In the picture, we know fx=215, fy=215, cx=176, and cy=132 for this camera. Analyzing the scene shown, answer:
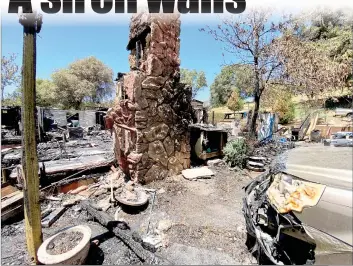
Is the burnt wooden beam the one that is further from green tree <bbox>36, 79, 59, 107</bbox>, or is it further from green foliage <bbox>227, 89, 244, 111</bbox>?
green tree <bbox>36, 79, 59, 107</bbox>

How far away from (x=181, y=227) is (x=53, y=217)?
292cm

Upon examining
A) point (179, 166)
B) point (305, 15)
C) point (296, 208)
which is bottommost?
point (179, 166)

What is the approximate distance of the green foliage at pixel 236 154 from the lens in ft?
25.8

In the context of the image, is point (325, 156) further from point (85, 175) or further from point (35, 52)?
point (85, 175)

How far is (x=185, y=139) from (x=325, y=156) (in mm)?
4778

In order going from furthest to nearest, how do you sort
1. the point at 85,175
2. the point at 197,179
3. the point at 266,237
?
the point at 85,175 → the point at 197,179 → the point at 266,237

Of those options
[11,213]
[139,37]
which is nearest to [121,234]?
[11,213]

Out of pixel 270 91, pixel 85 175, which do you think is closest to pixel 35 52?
pixel 85 175

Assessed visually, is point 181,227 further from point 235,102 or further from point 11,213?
point 235,102

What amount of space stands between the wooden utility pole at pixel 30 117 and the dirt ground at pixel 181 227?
117cm

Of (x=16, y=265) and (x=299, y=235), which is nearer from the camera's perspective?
(x=299, y=235)

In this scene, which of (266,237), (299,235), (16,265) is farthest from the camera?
(16,265)

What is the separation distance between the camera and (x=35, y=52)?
3.08 m

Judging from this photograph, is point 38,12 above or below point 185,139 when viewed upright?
above
